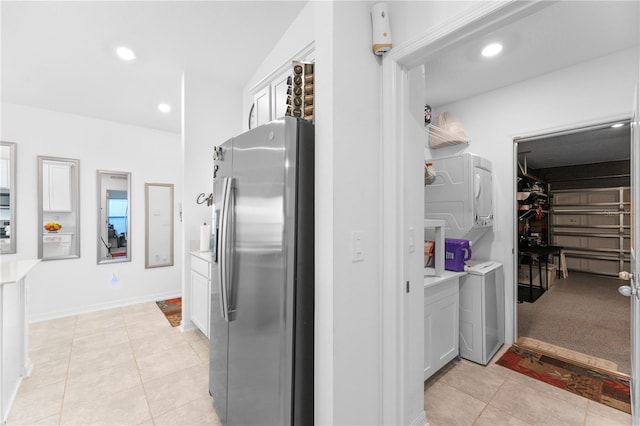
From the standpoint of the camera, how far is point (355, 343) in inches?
49.7

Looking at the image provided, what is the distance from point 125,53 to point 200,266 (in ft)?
6.86

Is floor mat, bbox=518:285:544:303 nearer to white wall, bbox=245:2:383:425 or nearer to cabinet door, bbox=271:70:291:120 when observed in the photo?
white wall, bbox=245:2:383:425

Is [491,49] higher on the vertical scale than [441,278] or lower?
higher

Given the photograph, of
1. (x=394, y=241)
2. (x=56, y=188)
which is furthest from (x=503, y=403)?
(x=56, y=188)

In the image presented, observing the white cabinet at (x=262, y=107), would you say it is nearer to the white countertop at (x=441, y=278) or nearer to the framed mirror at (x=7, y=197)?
the white countertop at (x=441, y=278)

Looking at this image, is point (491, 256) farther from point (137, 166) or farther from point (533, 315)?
point (137, 166)

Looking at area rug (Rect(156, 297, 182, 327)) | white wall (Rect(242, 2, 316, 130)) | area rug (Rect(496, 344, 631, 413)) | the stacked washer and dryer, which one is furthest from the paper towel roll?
area rug (Rect(496, 344, 631, 413))

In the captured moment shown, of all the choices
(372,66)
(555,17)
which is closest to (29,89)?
(372,66)

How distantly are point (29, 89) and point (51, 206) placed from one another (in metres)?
1.38

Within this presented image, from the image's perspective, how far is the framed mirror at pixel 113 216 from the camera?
385cm

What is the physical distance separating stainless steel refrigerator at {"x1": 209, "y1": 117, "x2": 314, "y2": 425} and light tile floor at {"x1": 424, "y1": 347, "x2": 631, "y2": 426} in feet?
3.76

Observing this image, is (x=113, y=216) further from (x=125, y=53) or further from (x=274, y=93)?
(x=274, y=93)

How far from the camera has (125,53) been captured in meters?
2.50

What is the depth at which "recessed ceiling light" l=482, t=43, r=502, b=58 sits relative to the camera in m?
2.15
